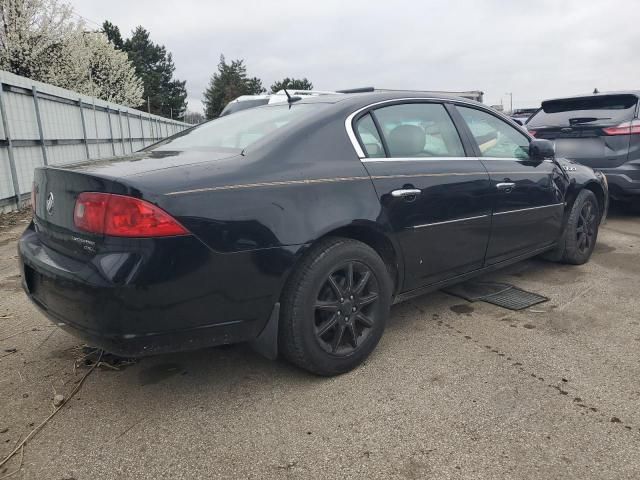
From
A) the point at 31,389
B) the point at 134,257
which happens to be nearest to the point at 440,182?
the point at 134,257

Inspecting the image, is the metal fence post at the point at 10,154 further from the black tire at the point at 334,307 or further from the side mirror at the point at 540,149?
the side mirror at the point at 540,149

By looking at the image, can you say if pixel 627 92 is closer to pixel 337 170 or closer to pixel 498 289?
pixel 498 289

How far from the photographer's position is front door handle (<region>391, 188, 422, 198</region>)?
279 centimetres

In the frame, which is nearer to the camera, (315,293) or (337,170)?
(315,293)

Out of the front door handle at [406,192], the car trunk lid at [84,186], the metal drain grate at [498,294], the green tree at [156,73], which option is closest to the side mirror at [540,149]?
the metal drain grate at [498,294]

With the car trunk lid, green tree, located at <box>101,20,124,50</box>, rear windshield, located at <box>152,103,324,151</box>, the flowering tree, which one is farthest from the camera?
green tree, located at <box>101,20,124,50</box>

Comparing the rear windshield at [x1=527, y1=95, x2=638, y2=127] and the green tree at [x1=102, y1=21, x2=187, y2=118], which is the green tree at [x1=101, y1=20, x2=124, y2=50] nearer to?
Result: the green tree at [x1=102, y1=21, x2=187, y2=118]

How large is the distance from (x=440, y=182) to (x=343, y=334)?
1.11 m

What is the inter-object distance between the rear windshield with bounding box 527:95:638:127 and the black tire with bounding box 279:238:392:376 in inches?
184

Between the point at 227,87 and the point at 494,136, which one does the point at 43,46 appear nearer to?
the point at 494,136

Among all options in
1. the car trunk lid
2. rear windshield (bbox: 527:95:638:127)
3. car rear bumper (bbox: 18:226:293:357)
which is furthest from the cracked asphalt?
rear windshield (bbox: 527:95:638:127)

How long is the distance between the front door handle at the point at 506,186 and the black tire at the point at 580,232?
112 centimetres

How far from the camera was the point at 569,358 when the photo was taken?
2.80m

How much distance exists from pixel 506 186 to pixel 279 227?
1949 mm
